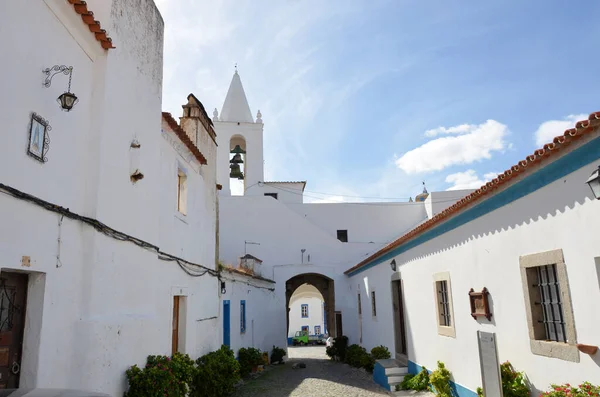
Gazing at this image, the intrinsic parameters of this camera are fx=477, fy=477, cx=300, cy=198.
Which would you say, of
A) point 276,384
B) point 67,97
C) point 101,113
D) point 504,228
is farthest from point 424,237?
point 67,97

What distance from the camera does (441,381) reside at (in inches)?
331

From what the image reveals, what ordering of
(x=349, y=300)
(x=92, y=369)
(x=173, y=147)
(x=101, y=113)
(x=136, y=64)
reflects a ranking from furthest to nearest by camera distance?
(x=349, y=300)
(x=173, y=147)
(x=136, y=64)
(x=101, y=113)
(x=92, y=369)

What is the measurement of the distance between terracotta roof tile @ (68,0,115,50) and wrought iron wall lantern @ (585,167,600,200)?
539 centimetres

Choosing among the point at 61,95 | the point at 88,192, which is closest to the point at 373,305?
the point at 88,192

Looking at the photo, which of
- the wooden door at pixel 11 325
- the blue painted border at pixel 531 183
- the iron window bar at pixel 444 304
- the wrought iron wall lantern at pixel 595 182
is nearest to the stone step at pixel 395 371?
the iron window bar at pixel 444 304

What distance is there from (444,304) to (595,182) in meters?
5.21

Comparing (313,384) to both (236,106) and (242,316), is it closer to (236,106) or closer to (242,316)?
(242,316)

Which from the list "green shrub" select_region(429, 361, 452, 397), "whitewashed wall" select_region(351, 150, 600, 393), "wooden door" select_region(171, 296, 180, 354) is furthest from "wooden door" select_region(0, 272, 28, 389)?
"green shrub" select_region(429, 361, 452, 397)

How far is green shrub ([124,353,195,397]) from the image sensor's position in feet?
20.5

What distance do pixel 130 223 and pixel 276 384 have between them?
24.8 ft

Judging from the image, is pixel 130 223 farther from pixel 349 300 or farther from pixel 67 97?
pixel 349 300

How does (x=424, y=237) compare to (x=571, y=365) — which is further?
(x=424, y=237)

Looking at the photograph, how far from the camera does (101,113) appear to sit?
19.0 ft

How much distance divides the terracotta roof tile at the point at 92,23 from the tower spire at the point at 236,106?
63.3 feet
